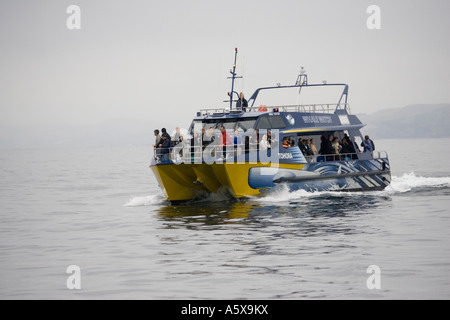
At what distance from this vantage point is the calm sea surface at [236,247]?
43.3 ft

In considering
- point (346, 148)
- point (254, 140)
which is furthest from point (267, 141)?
point (346, 148)

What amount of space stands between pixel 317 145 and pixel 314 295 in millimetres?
17859

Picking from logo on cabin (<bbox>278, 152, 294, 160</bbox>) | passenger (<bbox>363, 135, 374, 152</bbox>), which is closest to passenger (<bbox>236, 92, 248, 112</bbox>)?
logo on cabin (<bbox>278, 152, 294, 160</bbox>)

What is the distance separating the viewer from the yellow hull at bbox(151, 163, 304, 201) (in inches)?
965

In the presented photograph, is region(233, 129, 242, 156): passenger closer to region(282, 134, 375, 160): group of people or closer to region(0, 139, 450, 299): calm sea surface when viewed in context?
region(282, 134, 375, 160): group of people

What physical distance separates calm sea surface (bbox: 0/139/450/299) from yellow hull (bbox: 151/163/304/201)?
566 mm

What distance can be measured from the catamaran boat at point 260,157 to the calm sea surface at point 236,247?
24.5 inches

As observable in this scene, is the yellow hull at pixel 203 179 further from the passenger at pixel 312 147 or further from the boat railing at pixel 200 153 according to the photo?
the passenger at pixel 312 147

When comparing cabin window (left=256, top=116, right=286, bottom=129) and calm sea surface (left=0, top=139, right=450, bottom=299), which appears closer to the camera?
calm sea surface (left=0, top=139, right=450, bottom=299)

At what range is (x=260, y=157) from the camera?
2495 cm

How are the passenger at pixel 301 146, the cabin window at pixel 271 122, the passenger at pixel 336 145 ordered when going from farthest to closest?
the passenger at pixel 336 145 → the passenger at pixel 301 146 → the cabin window at pixel 271 122

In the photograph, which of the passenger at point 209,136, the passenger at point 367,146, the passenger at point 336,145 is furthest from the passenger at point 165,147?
the passenger at point 367,146
